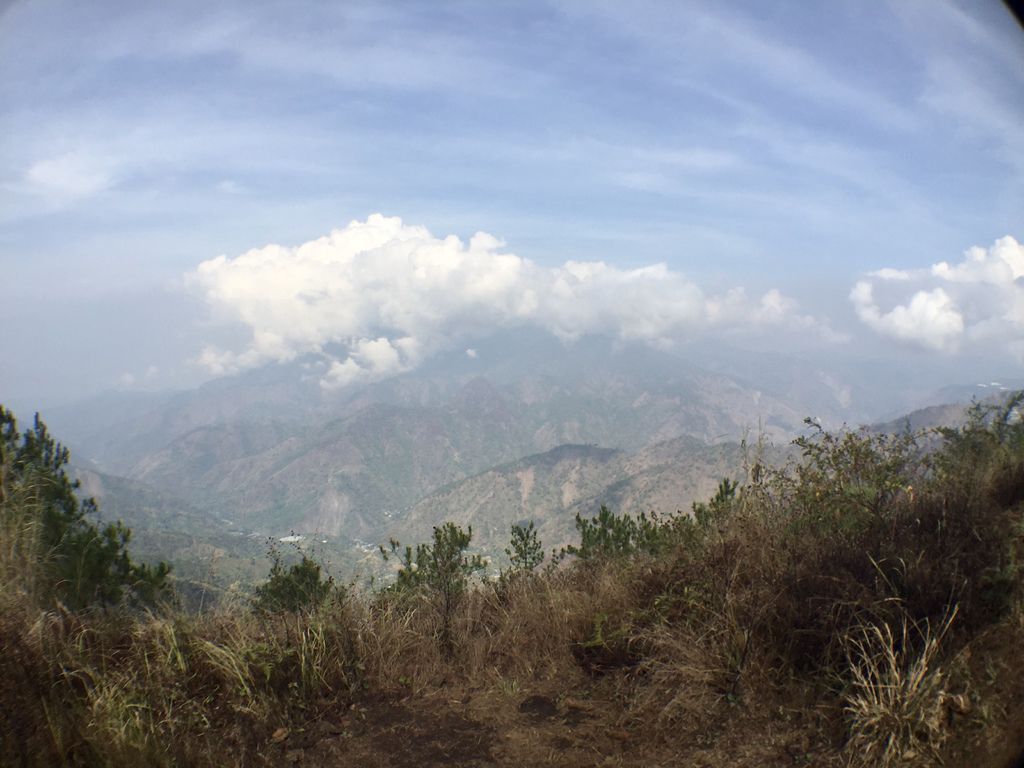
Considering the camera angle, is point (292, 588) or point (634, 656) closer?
point (634, 656)

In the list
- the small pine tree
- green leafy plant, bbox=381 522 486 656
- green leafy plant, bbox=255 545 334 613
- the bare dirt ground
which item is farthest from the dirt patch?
the small pine tree

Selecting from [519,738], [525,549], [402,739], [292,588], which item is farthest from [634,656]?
[525,549]

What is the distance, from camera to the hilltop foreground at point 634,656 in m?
3.44

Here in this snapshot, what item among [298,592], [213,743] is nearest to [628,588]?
[213,743]

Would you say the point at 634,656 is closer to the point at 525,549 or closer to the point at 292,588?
the point at 292,588

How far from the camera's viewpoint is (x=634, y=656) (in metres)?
4.77

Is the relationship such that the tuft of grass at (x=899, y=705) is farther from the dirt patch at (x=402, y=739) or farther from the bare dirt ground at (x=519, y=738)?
the dirt patch at (x=402, y=739)

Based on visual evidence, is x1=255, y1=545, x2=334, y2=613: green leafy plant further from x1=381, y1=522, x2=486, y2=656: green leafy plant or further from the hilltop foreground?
x1=381, y1=522, x2=486, y2=656: green leafy plant

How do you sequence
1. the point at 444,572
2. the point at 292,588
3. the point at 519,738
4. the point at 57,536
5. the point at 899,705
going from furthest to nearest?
the point at 57,536 → the point at 292,588 → the point at 444,572 → the point at 519,738 → the point at 899,705

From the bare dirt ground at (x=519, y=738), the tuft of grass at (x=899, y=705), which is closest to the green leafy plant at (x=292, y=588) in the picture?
the bare dirt ground at (x=519, y=738)

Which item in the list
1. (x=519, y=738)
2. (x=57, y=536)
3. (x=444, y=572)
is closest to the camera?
(x=519, y=738)

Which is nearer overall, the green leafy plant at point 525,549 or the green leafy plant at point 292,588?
the green leafy plant at point 292,588

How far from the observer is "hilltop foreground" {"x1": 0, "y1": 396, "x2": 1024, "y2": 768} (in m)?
3.44

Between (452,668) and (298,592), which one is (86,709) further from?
(298,592)
